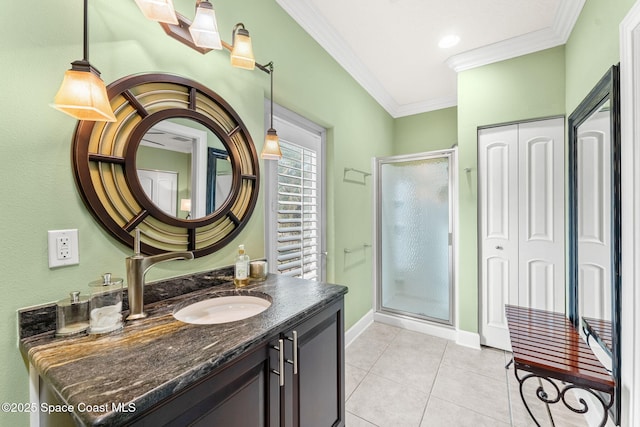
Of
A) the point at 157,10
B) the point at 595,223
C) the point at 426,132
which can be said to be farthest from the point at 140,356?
the point at 426,132

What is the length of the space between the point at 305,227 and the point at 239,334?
1.39m

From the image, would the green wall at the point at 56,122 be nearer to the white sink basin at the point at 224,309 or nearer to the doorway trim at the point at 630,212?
the white sink basin at the point at 224,309

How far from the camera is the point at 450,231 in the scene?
271 cm

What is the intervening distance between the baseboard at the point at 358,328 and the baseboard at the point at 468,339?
0.89 m

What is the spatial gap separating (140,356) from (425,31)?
270 centimetres

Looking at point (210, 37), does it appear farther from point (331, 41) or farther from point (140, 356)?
Answer: point (331, 41)

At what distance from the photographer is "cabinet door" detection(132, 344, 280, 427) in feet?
2.12

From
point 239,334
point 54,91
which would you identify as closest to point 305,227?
point 239,334

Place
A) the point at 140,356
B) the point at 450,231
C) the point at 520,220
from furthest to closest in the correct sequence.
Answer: the point at 450,231, the point at 520,220, the point at 140,356

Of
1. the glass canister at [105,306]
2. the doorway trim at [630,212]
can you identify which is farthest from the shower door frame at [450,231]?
the glass canister at [105,306]

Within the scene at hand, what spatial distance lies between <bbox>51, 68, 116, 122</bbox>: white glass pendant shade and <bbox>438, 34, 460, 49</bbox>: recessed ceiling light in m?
2.49

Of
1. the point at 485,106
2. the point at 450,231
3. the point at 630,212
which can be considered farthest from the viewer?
the point at 450,231

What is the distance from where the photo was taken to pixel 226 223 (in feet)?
4.66

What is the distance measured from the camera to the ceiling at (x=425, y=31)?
189cm
